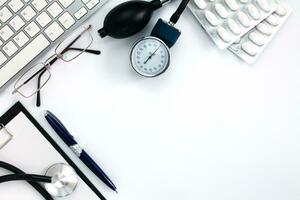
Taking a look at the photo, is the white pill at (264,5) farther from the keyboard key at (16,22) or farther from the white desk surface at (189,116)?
the keyboard key at (16,22)

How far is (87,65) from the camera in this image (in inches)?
30.2

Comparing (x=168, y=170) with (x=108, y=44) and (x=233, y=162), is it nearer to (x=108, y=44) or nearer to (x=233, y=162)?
(x=233, y=162)

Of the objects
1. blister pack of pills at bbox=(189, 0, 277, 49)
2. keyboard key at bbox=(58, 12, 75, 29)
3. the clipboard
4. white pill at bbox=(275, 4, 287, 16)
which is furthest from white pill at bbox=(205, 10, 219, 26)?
the clipboard

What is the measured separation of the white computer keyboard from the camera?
715 millimetres

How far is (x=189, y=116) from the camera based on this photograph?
2.59 ft

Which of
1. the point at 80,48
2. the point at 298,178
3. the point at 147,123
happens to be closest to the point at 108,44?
the point at 80,48

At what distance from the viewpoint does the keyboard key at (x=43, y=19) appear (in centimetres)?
73

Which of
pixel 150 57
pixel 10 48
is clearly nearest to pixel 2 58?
pixel 10 48

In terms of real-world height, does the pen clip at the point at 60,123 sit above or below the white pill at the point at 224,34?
above

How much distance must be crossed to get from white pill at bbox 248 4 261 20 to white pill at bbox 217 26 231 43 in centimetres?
5

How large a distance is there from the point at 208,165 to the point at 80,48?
29 cm

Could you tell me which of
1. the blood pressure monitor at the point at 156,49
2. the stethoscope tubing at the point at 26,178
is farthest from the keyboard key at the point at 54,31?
the stethoscope tubing at the point at 26,178

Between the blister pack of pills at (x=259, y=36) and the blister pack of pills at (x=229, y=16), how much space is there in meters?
0.01

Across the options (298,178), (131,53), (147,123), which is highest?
(131,53)
